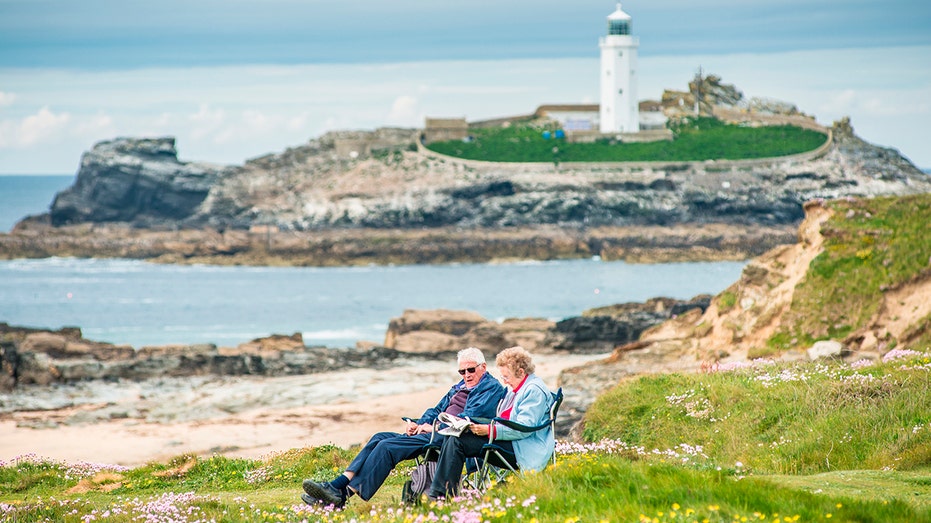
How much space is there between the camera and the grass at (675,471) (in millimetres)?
6410

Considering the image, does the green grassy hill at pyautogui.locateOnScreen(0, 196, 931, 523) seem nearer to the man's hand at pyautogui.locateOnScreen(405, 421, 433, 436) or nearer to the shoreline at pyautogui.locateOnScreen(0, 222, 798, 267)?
the man's hand at pyautogui.locateOnScreen(405, 421, 433, 436)

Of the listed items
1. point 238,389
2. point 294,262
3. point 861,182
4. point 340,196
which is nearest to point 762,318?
point 238,389

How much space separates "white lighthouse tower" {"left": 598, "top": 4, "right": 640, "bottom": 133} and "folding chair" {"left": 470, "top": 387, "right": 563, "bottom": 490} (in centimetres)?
9569

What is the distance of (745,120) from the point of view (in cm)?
12100

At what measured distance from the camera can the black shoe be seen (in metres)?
7.90

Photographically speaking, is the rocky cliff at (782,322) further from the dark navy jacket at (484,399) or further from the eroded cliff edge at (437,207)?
the eroded cliff edge at (437,207)

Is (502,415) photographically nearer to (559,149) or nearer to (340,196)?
(340,196)

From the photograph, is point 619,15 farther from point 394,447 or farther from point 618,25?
point 394,447

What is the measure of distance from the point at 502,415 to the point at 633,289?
58.1 metres

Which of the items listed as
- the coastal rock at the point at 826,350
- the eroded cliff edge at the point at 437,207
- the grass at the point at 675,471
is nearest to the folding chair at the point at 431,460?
the grass at the point at 675,471

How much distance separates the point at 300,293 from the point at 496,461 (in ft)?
190

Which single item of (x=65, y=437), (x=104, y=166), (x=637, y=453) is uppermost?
(x=104, y=166)

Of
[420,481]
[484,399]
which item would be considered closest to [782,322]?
[484,399]

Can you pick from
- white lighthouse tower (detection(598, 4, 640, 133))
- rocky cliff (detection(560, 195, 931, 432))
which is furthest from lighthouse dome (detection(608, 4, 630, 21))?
rocky cliff (detection(560, 195, 931, 432))
